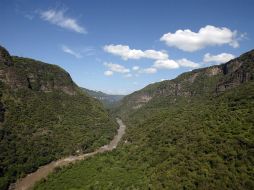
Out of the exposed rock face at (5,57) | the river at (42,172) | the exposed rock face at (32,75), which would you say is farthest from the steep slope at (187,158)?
the exposed rock face at (5,57)

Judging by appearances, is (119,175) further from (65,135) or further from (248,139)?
(65,135)

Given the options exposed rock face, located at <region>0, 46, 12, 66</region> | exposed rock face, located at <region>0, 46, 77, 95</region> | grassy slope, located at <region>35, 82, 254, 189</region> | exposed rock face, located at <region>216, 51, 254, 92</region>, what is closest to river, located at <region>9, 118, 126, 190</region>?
grassy slope, located at <region>35, 82, 254, 189</region>

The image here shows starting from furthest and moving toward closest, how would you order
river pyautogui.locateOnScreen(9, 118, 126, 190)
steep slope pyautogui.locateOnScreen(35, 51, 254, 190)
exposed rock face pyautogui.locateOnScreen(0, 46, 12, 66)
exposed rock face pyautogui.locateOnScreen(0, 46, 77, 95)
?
exposed rock face pyautogui.locateOnScreen(0, 46, 12, 66) < exposed rock face pyautogui.locateOnScreen(0, 46, 77, 95) < river pyautogui.locateOnScreen(9, 118, 126, 190) < steep slope pyautogui.locateOnScreen(35, 51, 254, 190)

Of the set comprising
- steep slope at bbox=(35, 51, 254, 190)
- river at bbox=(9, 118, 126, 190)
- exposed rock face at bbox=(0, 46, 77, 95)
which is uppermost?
exposed rock face at bbox=(0, 46, 77, 95)

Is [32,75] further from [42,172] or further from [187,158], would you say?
[187,158]

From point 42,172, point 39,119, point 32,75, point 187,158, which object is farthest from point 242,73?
point 32,75

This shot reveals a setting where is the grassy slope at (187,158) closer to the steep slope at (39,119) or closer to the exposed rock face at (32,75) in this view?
the steep slope at (39,119)

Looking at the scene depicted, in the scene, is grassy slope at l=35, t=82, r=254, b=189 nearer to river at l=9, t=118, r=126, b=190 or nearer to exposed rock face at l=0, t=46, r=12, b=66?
river at l=9, t=118, r=126, b=190
